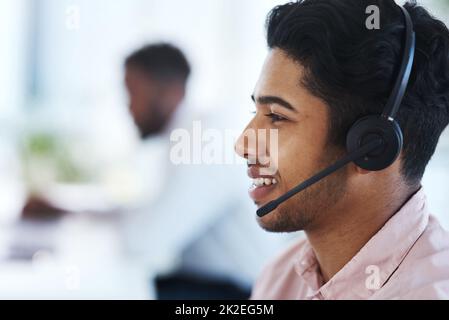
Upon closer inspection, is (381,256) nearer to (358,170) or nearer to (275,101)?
(358,170)

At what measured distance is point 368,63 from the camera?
2.96ft

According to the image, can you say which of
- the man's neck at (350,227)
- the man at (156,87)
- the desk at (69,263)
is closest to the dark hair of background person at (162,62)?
the man at (156,87)

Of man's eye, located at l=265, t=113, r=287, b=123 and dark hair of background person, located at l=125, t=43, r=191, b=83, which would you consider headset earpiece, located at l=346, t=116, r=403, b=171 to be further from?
dark hair of background person, located at l=125, t=43, r=191, b=83

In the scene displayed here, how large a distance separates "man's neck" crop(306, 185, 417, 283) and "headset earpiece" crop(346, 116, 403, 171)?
92mm

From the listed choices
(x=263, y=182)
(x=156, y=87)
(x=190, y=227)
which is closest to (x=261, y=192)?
(x=263, y=182)

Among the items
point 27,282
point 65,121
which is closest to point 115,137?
point 65,121

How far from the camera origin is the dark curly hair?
2.97 ft

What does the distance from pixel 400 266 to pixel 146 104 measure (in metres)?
1.26

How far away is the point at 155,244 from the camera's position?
1875 millimetres

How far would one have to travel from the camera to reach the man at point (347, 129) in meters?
0.91

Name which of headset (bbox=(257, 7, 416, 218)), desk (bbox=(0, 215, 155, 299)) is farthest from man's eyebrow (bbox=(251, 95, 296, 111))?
desk (bbox=(0, 215, 155, 299))

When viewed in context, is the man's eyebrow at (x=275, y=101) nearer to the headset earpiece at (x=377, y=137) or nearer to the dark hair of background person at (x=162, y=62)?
the headset earpiece at (x=377, y=137)

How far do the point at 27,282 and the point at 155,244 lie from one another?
1.45ft

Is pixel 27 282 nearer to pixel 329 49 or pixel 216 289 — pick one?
pixel 216 289
